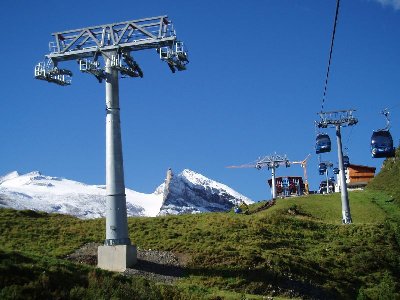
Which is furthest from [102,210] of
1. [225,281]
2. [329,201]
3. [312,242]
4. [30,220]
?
[225,281]

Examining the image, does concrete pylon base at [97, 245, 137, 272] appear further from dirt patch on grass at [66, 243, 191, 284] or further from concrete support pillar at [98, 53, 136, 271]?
dirt patch on grass at [66, 243, 191, 284]

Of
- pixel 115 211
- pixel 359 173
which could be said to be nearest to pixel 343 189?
pixel 115 211

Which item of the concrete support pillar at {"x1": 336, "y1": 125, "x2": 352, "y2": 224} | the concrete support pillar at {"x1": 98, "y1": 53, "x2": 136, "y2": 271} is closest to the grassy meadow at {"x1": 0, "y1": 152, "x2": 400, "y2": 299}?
the concrete support pillar at {"x1": 336, "y1": 125, "x2": 352, "y2": 224}

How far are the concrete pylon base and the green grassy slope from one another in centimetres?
373

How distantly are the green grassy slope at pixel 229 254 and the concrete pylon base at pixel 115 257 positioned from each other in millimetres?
3731

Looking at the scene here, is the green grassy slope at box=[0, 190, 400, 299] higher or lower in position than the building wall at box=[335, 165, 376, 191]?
lower

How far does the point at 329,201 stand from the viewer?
235 ft

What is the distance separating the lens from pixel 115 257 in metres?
31.2

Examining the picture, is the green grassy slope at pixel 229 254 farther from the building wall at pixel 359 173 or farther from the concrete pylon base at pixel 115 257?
the building wall at pixel 359 173

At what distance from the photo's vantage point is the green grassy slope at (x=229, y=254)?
21.1 meters

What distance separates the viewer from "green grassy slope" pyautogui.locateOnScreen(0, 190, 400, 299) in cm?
2114

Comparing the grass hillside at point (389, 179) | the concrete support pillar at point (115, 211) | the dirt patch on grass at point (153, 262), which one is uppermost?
the grass hillside at point (389, 179)

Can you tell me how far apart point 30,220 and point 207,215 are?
53.2 feet

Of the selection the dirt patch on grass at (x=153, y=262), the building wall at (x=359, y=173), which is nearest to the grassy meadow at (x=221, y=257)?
the dirt patch on grass at (x=153, y=262)
